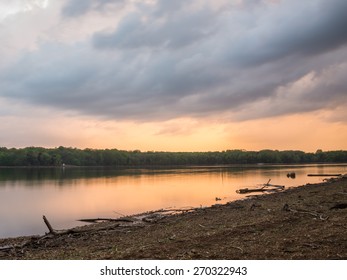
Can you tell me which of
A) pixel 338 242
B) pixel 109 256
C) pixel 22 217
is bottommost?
pixel 22 217

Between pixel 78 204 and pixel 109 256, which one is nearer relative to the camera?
pixel 109 256

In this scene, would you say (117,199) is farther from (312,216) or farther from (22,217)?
(312,216)

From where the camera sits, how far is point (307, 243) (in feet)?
35.1

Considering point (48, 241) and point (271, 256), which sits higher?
point (271, 256)

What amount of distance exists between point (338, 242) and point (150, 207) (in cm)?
3032
